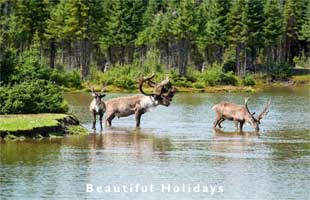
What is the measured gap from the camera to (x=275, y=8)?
311 feet

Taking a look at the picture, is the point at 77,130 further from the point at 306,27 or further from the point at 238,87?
the point at 306,27

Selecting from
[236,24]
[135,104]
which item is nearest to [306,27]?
[236,24]

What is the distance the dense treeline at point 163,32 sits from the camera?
78.9m

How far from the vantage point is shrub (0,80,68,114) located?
1153 inches

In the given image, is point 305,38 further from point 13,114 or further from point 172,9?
point 13,114

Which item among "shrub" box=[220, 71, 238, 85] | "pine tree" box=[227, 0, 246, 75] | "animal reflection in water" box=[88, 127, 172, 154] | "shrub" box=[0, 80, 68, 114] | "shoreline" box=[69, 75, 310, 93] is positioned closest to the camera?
"animal reflection in water" box=[88, 127, 172, 154]

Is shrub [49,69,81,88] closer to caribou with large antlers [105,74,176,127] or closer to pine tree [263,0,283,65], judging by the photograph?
pine tree [263,0,283,65]

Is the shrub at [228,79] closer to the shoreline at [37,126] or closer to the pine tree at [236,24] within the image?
the pine tree at [236,24]

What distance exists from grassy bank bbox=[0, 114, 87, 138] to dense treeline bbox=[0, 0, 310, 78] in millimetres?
44991

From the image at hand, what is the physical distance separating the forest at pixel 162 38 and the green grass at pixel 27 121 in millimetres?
36079

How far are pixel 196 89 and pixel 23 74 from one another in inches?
1659

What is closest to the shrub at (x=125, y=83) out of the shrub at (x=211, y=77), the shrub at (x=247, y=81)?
the shrub at (x=211, y=77)

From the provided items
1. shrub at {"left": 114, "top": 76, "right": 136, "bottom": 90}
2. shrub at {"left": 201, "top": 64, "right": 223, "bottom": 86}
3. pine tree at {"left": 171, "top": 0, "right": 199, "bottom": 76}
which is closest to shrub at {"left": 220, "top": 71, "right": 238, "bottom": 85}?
shrub at {"left": 201, "top": 64, "right": 223, "bottom": 86}

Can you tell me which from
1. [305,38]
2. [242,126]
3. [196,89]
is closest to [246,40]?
[305,38]
